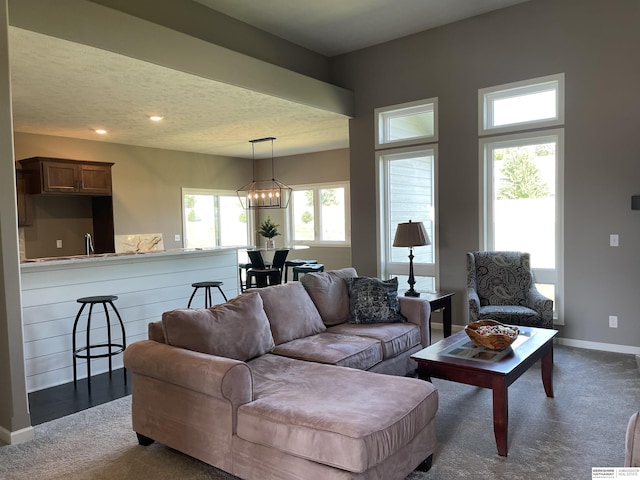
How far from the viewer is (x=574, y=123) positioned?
4609 millimetres

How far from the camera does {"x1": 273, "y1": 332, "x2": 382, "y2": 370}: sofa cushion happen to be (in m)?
3.07

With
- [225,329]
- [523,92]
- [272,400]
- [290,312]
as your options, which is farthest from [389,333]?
[523,92]

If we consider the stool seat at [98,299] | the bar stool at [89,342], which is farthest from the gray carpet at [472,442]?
the stool seat at [98,299]

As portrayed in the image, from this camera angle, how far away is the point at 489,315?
14.3 feet

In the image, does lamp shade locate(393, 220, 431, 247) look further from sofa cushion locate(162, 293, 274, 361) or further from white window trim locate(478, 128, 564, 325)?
sofa cushion locate(162, 293, 274, 361)

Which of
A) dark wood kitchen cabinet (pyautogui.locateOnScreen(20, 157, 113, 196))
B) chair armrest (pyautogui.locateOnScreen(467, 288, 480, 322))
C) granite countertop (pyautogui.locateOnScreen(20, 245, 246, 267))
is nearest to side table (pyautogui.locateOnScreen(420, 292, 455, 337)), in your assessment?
chair armrest (pyautogui.locateOnScreen(467, 288, 480, 322))

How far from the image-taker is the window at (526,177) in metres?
4.80

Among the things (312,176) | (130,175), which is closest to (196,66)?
(130,175)

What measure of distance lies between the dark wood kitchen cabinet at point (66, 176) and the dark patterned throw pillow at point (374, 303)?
4583 mm

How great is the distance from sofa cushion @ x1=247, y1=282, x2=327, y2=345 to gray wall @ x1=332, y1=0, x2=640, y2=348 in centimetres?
241

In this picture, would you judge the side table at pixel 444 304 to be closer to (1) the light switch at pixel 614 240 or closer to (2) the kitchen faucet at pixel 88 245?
(1) the light switch at pixel 614 240

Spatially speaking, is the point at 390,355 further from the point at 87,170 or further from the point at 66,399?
the point at 87,170

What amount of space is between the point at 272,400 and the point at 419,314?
204cm

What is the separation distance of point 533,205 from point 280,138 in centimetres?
415
